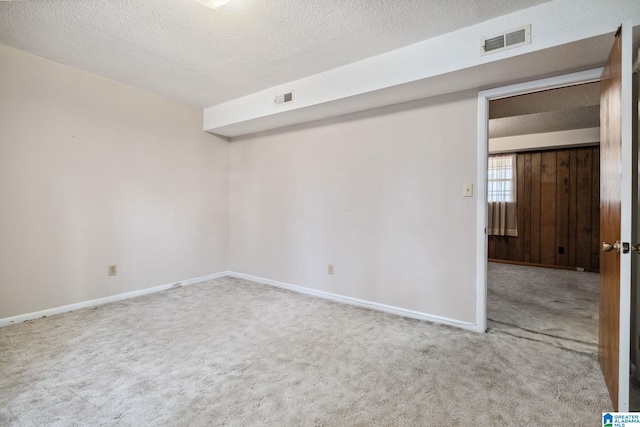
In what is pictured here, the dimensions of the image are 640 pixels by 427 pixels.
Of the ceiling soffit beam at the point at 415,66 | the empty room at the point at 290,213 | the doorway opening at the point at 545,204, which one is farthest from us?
the doorway opening at the point at 545,204

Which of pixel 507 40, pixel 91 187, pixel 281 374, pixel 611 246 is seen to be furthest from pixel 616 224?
pixel 91 187

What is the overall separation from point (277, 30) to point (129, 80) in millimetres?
2011

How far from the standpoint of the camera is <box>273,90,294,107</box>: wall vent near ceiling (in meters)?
3.18

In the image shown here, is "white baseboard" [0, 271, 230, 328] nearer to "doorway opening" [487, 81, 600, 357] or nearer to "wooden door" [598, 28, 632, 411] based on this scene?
"doorway opening" [487, 81, 600, 357]

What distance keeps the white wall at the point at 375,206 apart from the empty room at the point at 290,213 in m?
0.02

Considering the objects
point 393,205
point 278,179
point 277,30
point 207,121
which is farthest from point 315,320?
point 207,121

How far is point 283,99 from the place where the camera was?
324 centimetres

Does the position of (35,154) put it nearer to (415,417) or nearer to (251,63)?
(251,63)

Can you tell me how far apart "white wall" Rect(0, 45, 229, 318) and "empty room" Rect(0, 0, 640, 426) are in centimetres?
2

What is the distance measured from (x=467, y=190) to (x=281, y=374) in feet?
6.95

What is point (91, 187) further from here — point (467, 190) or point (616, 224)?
point (616, 224)

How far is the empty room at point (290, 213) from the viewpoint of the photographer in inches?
65.0
